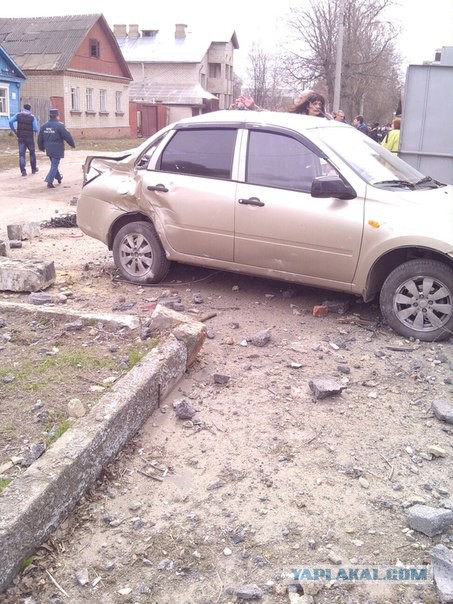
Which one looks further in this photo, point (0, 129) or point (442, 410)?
point (0, 129)

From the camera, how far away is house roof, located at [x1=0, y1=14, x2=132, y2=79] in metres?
37.8

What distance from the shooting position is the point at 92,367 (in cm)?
442

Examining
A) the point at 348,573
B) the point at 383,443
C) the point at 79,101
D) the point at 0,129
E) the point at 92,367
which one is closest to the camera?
the point at 348,573

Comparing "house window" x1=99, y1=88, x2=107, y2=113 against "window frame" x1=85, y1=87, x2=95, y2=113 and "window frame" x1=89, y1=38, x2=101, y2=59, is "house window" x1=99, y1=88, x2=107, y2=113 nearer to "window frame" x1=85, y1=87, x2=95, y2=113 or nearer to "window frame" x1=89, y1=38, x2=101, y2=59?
"window frame" x1=85, y1=87, x2=95, y2=113

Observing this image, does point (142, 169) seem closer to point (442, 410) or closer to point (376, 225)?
point (376, 225)

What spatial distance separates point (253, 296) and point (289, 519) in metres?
3.60

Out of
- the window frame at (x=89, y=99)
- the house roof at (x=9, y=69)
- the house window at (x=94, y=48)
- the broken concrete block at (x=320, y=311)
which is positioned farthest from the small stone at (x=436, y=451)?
the house window at (x=94, y=48)

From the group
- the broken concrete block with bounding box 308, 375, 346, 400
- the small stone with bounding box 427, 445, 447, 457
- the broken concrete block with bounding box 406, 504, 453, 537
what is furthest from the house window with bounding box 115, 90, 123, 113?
the broken concrete block with bounding box 406, 504, 453, 537

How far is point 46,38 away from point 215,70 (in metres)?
26.1

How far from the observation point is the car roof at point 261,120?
19.4 ft

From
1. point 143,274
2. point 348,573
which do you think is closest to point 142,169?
point 143,274

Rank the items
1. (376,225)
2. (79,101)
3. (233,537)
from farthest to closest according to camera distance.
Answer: (79,101)
(376,225)
(233,537)

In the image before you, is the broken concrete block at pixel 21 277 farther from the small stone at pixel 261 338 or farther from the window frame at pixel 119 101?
the window frame at pixel 119 101

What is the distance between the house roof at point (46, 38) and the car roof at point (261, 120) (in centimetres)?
3403
